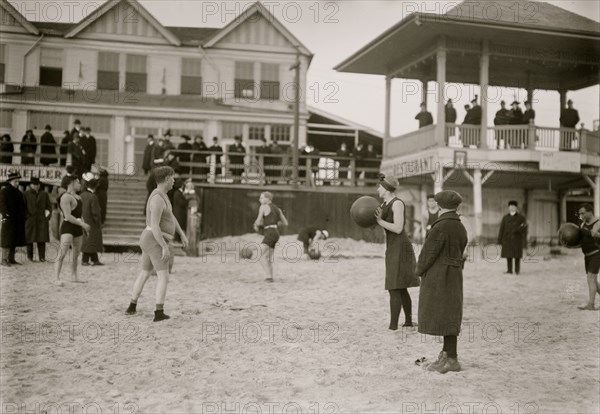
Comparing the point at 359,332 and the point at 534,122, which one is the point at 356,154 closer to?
the point at 534,122

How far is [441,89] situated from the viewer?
61.5ft

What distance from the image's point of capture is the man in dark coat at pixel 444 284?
596 cm

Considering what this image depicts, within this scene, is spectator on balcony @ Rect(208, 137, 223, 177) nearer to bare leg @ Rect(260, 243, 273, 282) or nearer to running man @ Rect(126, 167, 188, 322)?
bare leg @ Rect(260, 243, 273, 282)

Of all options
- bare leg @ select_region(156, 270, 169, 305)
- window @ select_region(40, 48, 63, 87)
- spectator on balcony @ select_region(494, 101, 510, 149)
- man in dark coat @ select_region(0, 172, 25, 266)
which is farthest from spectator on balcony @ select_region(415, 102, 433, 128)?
bare leg @ select_region(156, 270, 169, 305)

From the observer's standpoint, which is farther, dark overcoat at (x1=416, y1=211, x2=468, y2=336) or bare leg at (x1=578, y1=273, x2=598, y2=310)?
bare leg at (x1=578, y1=273, x2=598, y2=310)

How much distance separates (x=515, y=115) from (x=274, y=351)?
1579 cm

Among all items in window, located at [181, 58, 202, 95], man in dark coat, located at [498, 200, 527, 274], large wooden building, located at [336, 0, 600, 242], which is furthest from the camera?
window, located at [181, 58, 202, 95]

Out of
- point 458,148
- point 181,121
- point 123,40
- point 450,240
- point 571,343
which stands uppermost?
point 123,40

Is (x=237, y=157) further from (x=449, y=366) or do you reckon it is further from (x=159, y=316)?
(x=449, y=366)

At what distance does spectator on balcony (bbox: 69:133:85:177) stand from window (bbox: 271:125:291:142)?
11.2 meters

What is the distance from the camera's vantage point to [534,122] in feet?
65.1

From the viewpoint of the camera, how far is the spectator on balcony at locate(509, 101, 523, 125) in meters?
20.0

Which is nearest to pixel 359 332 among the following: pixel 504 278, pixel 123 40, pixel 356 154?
pixel 504 278

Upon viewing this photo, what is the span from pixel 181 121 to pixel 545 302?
18.5m
